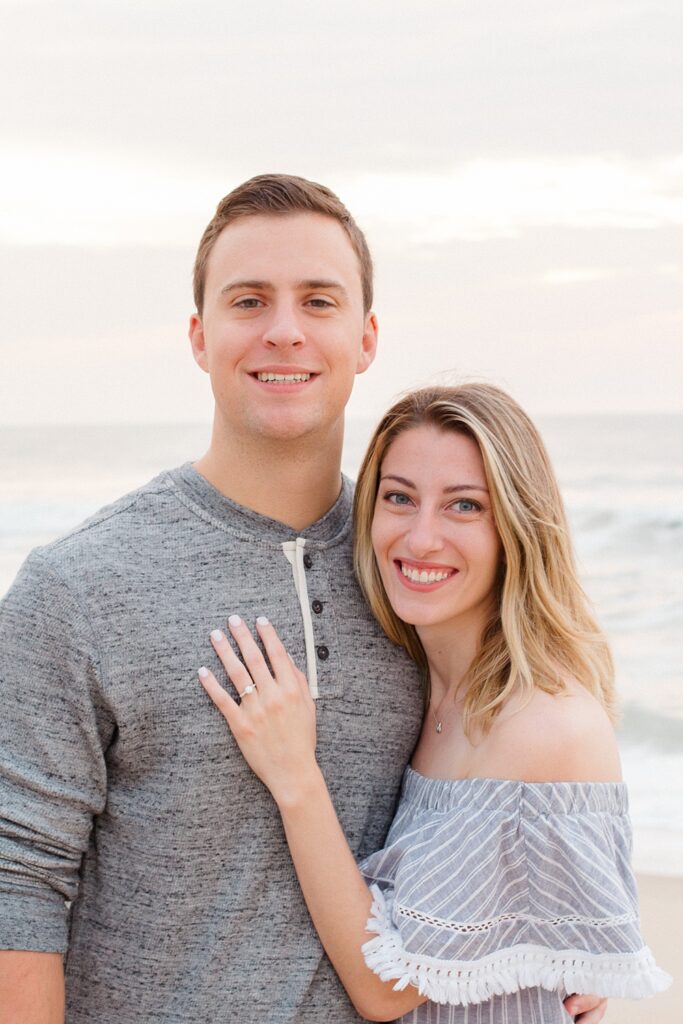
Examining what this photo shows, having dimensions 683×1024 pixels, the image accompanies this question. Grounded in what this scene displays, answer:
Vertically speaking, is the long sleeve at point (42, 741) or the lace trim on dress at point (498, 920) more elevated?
the long sleeve at point (42, 741)

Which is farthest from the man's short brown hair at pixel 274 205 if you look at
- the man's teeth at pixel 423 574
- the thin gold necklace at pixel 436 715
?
the thin gold necklace at pixel 436 715

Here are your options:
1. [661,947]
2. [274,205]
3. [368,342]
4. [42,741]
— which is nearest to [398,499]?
[368,342]

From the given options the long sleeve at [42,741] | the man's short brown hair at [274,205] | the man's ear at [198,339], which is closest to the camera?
the long sleeve at [42,741]

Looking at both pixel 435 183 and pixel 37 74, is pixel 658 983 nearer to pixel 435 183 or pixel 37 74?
pixel 435 183

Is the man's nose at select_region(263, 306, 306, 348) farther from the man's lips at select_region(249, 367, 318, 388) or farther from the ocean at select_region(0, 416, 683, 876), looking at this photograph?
the ocean at select_region(0, 416, 683, 876)

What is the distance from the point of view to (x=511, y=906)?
2.28 m

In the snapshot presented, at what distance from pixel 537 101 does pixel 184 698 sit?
72.4 ft

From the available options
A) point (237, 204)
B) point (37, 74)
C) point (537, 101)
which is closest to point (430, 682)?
point (237, 204)

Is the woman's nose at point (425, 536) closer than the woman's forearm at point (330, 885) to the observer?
No

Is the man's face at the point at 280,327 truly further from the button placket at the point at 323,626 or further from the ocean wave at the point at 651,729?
the ocean wave at the point at 651,729

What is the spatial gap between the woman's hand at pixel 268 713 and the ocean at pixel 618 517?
14.8 feet

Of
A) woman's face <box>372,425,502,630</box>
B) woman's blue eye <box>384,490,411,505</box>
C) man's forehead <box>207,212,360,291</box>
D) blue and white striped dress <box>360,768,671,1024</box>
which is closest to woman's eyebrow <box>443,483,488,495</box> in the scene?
woman's face <box>372,425,502,630</box>

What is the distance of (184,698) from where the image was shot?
2.26 m

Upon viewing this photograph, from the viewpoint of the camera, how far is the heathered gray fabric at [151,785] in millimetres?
2193
